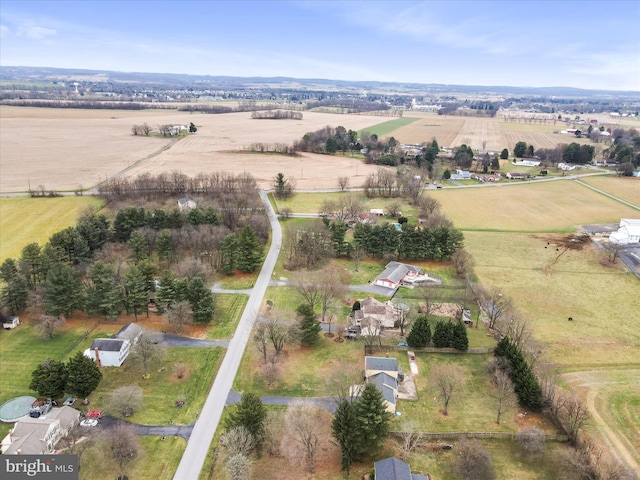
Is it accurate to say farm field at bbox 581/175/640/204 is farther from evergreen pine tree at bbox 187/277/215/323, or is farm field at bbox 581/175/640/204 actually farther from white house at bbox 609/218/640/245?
evergreen pine tree at bbox 187/277/215/323

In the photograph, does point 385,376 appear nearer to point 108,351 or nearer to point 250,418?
point 250,418

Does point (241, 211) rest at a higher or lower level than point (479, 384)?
higher

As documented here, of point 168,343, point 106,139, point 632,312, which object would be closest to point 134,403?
point 168,343

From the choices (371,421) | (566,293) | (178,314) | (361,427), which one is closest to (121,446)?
(361,427)

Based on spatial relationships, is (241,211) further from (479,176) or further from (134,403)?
(479,176)

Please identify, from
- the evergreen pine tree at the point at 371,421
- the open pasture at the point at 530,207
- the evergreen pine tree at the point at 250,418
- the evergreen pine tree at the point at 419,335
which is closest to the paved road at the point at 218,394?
the evergreen pine tree at the point at 250,418

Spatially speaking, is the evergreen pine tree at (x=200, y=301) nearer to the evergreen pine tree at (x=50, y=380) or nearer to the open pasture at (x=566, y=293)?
the evergreen pine tree at (x=50, y=380)
